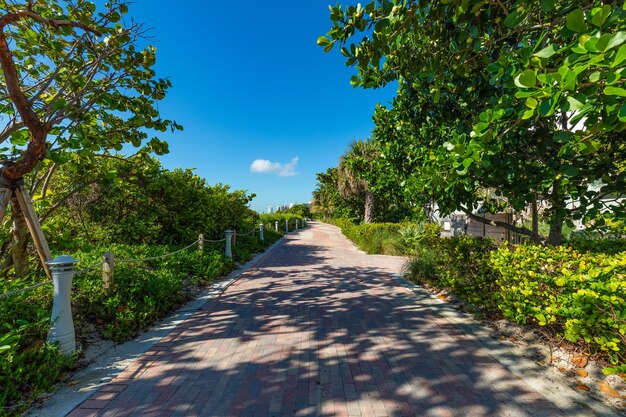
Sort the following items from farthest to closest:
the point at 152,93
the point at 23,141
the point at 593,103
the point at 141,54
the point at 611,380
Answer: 1. the point at 152,93
2. the point at 141,54
3. the point at 23,141
4. the point at 611,380
5. the point at 593,103

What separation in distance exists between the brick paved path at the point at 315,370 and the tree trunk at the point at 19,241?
2.79 meters

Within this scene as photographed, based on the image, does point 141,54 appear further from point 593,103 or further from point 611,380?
point 611,380

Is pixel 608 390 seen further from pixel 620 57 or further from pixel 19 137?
pixel 19 137

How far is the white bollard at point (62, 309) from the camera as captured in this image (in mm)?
3174

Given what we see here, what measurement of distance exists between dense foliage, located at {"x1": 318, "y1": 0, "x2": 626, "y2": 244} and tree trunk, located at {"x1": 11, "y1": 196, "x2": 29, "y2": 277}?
16.5 feet

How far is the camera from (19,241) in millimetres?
4422

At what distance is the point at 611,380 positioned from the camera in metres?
2.75

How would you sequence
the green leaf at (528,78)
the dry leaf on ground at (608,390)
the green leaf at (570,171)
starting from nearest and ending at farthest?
the green leaf at (528,78) < the dry leaf on ground at (608,390) < the green leaf at (570,171)

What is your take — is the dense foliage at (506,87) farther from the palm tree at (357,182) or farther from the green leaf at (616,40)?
the palm tree at (357,182)

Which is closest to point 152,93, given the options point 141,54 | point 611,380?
point 141,54

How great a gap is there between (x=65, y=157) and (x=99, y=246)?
17.7ft

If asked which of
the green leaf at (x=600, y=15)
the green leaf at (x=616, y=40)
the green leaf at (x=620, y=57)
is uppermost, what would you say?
the green leaf at (x=600, y=15)

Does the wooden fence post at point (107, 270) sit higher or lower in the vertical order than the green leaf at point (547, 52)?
lower


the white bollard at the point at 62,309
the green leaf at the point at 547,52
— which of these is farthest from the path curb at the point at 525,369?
the white bollard at the point at 62,309
